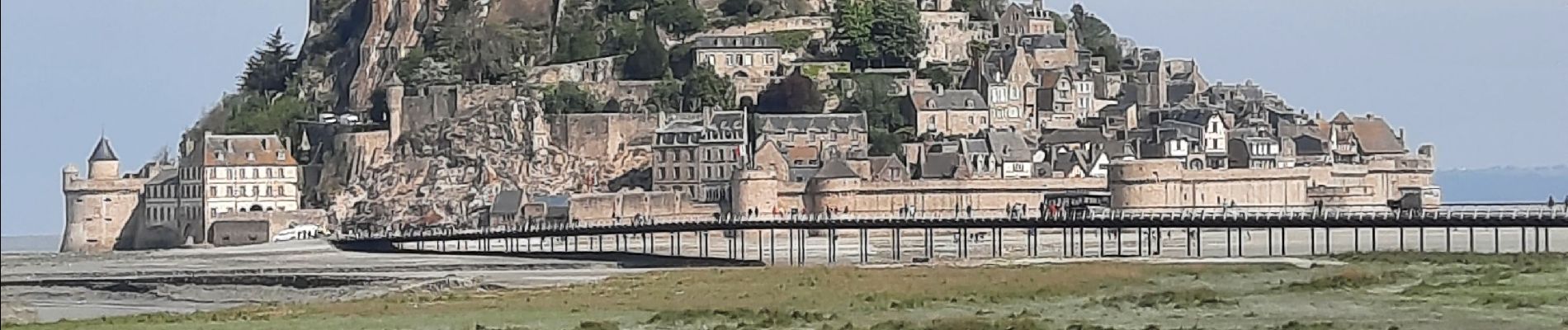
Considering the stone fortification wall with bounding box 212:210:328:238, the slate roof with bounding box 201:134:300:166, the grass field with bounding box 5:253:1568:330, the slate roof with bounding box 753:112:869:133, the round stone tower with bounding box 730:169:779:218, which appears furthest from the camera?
the slate roof with bounding box 201:134:300:166

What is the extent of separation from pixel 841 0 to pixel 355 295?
51.8 meters

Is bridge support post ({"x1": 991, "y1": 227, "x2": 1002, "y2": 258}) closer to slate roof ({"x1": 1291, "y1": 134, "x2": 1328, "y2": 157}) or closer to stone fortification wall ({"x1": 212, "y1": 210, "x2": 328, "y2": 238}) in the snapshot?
slate roof ({"x1": 1291, "y1": 134, "x2": 1328, "y2": 157})

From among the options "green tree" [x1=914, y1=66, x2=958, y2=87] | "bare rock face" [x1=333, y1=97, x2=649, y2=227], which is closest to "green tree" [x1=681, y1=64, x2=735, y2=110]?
"bare rock face" [x1=333, y1=97, x2=649, y2=227]

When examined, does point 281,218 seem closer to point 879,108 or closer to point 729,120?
point 729,120

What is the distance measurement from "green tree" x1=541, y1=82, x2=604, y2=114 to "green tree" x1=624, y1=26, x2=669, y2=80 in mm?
1663

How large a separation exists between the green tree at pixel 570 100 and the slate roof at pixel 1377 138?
27.2 m

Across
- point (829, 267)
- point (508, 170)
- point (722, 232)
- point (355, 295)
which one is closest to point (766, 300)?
point (355, 295)

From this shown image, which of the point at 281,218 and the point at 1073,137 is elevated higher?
the point at 1073,137

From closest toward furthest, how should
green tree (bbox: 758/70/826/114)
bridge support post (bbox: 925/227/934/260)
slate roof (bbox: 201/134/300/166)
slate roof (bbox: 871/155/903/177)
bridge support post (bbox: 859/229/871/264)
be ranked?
1. bridge support post (bbox: 859/229/871/264)
2. bridge support post (bbox: 925/227/934/260)
3. slate roof (bbox: 871/155/903/177)
4. slate roof (bbox: 201/134/300/166)
5. green tree (bbox: 758/70/826/114)

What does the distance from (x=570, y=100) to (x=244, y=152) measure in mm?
11223

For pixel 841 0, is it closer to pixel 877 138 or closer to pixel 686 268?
pixel 877 138

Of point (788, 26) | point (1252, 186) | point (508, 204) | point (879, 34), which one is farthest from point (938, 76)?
point (508, 204)

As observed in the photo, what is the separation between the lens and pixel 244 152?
268 feet

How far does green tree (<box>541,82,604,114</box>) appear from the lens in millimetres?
84000
